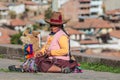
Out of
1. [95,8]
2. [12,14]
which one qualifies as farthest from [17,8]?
[95,8]

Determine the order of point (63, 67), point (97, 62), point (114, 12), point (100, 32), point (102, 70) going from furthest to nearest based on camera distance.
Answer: point (114, 12) < point (100, 32) < point (97, 62) < point (102, 70) < point (63, 67)

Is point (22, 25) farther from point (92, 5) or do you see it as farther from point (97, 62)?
point (97, 62)

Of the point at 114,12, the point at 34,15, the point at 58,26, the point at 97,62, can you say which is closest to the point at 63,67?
the point at 58,26

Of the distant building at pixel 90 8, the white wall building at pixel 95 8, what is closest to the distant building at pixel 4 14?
the distant building at pixel 90 8

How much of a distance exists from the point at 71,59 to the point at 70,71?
0.61 ft

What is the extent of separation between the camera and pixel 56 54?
621 centimetres

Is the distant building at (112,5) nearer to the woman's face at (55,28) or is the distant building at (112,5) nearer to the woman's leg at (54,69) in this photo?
the woman's face at (55,28)

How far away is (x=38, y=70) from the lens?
6188 mm

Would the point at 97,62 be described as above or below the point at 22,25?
above

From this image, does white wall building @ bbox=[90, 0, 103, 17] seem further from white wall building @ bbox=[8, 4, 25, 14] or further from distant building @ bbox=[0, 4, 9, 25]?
distant building @ bbox=[0, 4, 9, 25]

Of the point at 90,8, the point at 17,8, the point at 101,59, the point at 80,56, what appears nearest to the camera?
the point at 101,59

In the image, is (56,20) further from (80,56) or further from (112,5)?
(112,5)

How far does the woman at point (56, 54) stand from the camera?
20.1 feet

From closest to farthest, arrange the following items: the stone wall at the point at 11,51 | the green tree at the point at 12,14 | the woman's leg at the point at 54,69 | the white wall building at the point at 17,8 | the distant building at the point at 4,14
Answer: the woman's leg at the point at 54,69 < the stone wall at the point at 11,51 < the distant building at the point at 4,14 < the green tree at the point at 12,14 < the white wall building at the point at 17,8
